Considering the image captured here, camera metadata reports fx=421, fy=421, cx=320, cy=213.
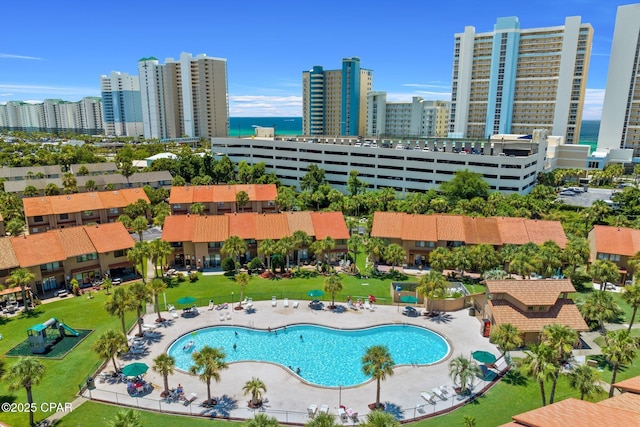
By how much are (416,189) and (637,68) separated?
92239 mm

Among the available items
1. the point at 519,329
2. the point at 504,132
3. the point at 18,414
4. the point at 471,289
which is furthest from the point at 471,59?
the point at 18,414

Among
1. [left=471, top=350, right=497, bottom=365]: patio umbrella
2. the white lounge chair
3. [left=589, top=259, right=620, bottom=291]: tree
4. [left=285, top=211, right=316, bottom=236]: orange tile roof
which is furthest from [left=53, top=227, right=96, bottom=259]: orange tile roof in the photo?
[left=589, top=259, right=620, bottom=291]: tree

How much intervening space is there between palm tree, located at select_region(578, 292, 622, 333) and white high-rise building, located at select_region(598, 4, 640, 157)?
125m

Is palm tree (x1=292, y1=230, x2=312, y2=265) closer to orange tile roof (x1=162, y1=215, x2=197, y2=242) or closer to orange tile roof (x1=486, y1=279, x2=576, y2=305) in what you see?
orange tile roof (x1=162, y1=215, x2=197, y2=242)

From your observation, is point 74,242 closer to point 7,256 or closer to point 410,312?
point 7,256

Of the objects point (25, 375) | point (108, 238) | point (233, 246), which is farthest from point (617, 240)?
point (108, 238)

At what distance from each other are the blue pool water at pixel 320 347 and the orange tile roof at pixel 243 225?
61.6 ft

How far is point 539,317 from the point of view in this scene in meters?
40.1

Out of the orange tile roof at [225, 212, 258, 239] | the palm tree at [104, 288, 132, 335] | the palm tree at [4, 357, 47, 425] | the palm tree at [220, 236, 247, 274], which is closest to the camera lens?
the palm tree at [4, 357, 47, 425]

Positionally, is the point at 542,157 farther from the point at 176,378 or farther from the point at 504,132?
the point at 176,378

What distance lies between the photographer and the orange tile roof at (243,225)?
60.1m

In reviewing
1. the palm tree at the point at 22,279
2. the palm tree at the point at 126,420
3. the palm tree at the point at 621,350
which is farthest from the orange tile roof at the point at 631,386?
the palm tree at the point at 22,279

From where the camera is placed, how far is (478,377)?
34.7 meters

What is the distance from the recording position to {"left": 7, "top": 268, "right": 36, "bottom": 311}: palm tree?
147 feet
